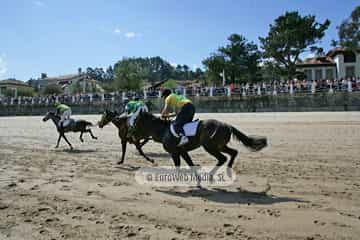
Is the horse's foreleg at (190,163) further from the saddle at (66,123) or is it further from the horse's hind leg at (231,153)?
the saddle at (66,123)

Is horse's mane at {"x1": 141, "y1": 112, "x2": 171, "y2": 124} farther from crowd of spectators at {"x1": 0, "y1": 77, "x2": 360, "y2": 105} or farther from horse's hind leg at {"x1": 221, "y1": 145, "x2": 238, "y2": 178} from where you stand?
crowd of spectators at {"x1": 0, "y1": 77, "x2": 360, "y2": 105}

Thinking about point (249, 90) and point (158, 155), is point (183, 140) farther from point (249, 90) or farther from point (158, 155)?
point (249, 90)

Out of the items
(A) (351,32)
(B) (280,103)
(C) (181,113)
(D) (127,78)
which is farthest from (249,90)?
(D) (127,78)

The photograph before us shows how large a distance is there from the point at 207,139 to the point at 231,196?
146cm

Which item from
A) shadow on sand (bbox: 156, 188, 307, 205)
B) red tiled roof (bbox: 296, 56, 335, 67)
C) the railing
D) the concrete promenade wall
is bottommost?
shadow on sand (bbox: 156, 188, 307, 205)

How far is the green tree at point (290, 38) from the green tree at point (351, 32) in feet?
23.3

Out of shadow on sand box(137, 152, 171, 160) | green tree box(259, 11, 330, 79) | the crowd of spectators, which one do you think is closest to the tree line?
green tree box(259, 11, 330, 79)

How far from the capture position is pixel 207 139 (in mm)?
7199

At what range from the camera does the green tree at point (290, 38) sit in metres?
45.2

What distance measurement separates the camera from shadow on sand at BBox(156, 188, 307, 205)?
5.84 m

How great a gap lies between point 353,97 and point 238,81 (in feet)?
91.0

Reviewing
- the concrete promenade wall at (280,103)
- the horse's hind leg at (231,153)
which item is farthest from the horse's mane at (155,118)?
the concrete promenade wall at (280,103)

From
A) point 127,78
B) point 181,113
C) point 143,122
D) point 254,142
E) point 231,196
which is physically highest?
point 127,78

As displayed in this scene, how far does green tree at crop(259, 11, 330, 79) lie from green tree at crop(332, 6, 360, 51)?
7116 mm
